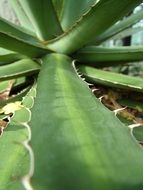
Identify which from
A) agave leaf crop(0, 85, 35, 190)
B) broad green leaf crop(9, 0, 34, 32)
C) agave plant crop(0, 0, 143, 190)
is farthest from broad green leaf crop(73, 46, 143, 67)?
agave leaf crop(0, 85, 35, 190)

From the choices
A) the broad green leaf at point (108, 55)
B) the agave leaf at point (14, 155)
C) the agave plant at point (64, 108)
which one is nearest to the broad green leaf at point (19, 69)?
the agave plant at point (64, 108)

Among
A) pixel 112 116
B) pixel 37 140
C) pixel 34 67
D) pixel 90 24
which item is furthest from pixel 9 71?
pixel 37 140

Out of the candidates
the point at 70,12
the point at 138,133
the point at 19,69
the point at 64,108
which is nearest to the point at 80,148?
the point at 64,108

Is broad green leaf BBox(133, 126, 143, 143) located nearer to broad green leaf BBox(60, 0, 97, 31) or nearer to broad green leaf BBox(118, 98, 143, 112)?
broad green leaf BBox(118, 98, 143, 112)

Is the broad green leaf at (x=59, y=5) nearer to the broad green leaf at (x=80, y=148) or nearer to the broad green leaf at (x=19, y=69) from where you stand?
the broad green leaf at (x=19, y=69)

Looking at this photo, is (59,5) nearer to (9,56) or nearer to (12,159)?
(9,56)

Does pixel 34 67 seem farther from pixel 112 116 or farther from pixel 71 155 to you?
pixel 71 155
